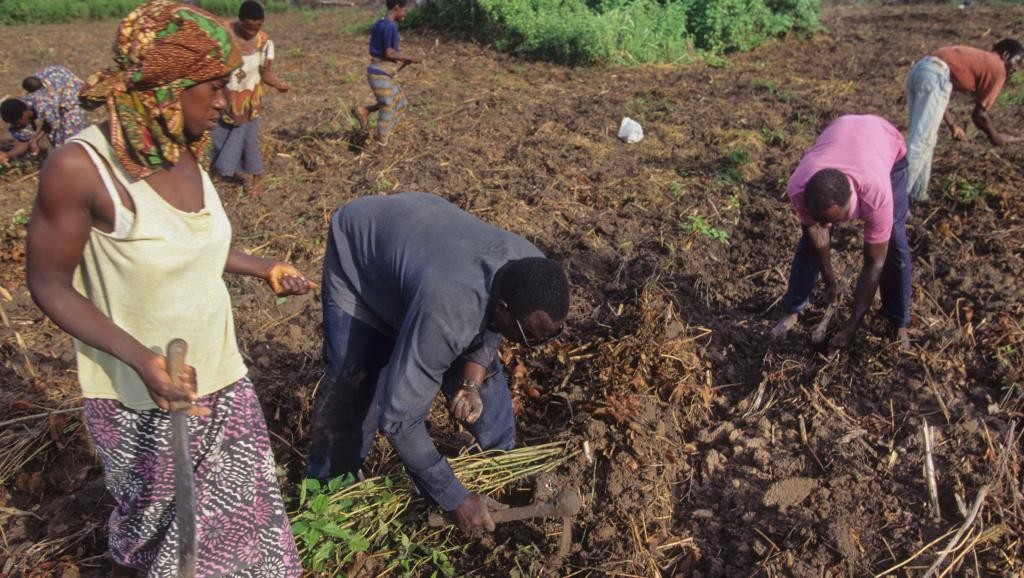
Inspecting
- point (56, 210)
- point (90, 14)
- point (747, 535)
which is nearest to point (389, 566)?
point (747, 535)

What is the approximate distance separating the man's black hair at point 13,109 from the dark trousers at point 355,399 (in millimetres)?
5221

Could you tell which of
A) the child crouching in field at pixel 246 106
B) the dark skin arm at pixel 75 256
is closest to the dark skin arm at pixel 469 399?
the dark skin arm at pixel 75 256

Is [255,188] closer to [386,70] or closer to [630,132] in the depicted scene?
[386,70]

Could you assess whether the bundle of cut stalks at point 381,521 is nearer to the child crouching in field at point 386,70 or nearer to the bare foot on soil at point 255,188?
the bare foot on soil at point 255,188

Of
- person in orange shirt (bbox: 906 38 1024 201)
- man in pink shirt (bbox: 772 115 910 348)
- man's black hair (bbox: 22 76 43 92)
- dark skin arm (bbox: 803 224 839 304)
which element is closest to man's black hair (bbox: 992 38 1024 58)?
person in orange shirt (bbox: 906 38 1024 201)

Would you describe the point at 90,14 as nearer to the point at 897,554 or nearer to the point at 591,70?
the point at 591,70

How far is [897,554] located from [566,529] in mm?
1309

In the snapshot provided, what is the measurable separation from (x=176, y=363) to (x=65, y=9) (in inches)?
833

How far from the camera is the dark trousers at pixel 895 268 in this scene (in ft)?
13.3

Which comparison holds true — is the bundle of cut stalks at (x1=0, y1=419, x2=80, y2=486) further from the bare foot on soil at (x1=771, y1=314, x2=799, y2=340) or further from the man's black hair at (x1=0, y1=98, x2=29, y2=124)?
the man's black hair at (x1=0, y1=98, x2=29, y2=124)

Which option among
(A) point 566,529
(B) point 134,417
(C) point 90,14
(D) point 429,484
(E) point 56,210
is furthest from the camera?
(C) point 90,14

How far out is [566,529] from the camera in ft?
9.38

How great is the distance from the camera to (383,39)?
23.3 ft

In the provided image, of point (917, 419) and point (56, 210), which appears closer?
point (56, 210)
